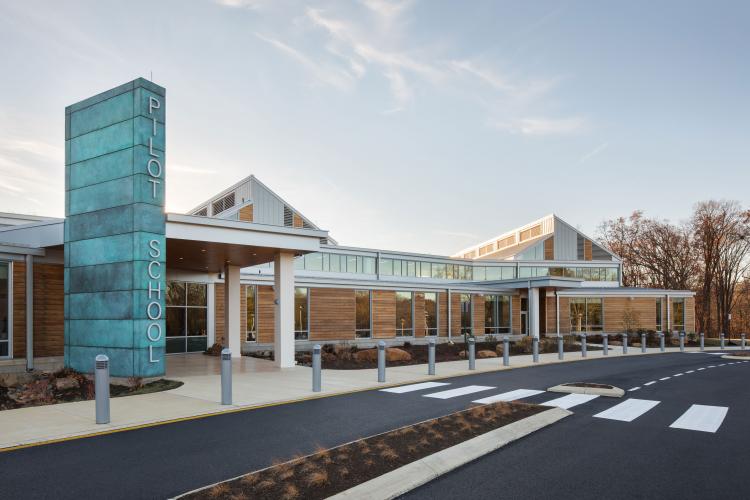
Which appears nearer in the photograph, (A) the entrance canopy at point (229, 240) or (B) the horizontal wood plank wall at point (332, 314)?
(A) the entrance canopy at point (229, 240)

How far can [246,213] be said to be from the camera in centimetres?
3828

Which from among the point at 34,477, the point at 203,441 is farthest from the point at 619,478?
the point at 34,477

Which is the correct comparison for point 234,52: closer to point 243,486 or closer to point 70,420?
point 70,420

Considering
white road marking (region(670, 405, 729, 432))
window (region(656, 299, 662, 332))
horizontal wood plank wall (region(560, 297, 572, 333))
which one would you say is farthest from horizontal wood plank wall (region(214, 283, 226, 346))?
window (region(656, 299, 662, 332))

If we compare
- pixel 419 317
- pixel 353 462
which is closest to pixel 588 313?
pixel 419 317

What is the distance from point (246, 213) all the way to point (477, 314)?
18475 mm

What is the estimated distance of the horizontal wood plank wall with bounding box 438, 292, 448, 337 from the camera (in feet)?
115

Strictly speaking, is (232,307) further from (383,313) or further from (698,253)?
(698,253)

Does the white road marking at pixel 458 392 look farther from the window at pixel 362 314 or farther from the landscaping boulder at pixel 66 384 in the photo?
the window at pixel 362 314

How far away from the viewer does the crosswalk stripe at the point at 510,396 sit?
11508 mm

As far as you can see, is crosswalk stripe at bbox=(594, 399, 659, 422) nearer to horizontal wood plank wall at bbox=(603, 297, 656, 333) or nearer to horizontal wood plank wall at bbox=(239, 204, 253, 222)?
horizontal wood plank wall at bbox=(239, 204, 253, 222)

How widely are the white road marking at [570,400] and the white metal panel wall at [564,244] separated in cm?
4263

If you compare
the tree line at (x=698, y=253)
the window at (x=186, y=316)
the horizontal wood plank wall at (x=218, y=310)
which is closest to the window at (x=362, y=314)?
the horizontal wood plank wall at (x=218, y=310)

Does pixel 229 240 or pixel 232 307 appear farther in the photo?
pixel 232 307
